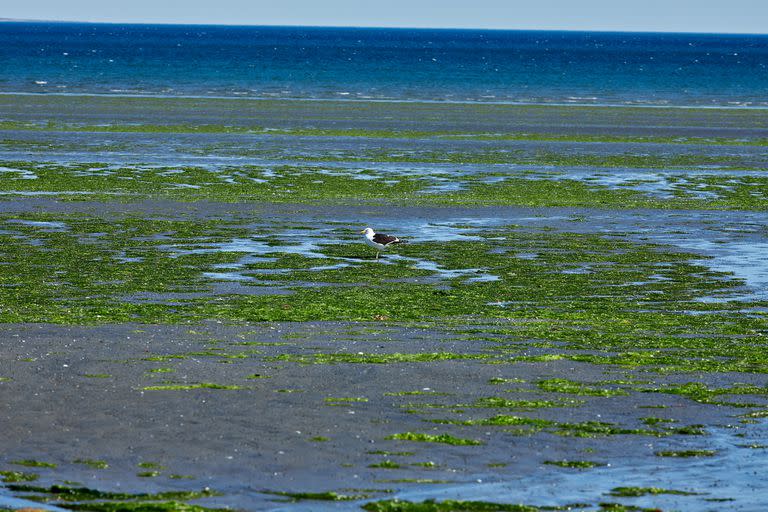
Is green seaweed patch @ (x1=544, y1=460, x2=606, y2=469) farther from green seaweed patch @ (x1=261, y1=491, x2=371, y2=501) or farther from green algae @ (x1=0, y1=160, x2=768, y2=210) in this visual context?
green algae @ (x1=0, y1=160, x2=768, y2=210)

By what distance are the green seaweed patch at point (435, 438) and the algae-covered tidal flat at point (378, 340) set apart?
0.10 ft

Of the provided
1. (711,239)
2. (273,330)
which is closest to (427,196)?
(711,239)

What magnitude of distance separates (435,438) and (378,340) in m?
4.66

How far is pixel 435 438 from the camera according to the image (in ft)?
40.1

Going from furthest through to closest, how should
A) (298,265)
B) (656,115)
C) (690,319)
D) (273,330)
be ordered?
1. (656,115)
2. (298,265)
3. (690,319)
4. (273,330)

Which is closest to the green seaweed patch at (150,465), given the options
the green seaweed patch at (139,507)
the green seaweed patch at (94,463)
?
the green seaweed patch at (94,463)

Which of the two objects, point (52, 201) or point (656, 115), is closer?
point (52, 201)

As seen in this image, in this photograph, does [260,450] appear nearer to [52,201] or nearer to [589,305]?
[589,305]

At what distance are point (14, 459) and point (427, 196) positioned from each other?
77.8 ft

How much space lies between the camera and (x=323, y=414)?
1309cm

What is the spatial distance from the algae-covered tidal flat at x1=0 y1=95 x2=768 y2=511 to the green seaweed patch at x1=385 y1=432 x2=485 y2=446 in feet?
0.10

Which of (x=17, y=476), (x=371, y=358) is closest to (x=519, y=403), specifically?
(x=371, y=358)

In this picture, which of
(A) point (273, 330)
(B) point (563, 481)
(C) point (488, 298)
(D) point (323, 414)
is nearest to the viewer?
(B) point (563, 481)

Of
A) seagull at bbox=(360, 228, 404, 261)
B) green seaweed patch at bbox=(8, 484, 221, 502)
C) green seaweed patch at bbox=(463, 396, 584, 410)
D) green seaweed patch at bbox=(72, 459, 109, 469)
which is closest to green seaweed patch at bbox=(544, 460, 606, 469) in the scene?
green seaweed patch at bbox=(463, 396, 584, 410)
